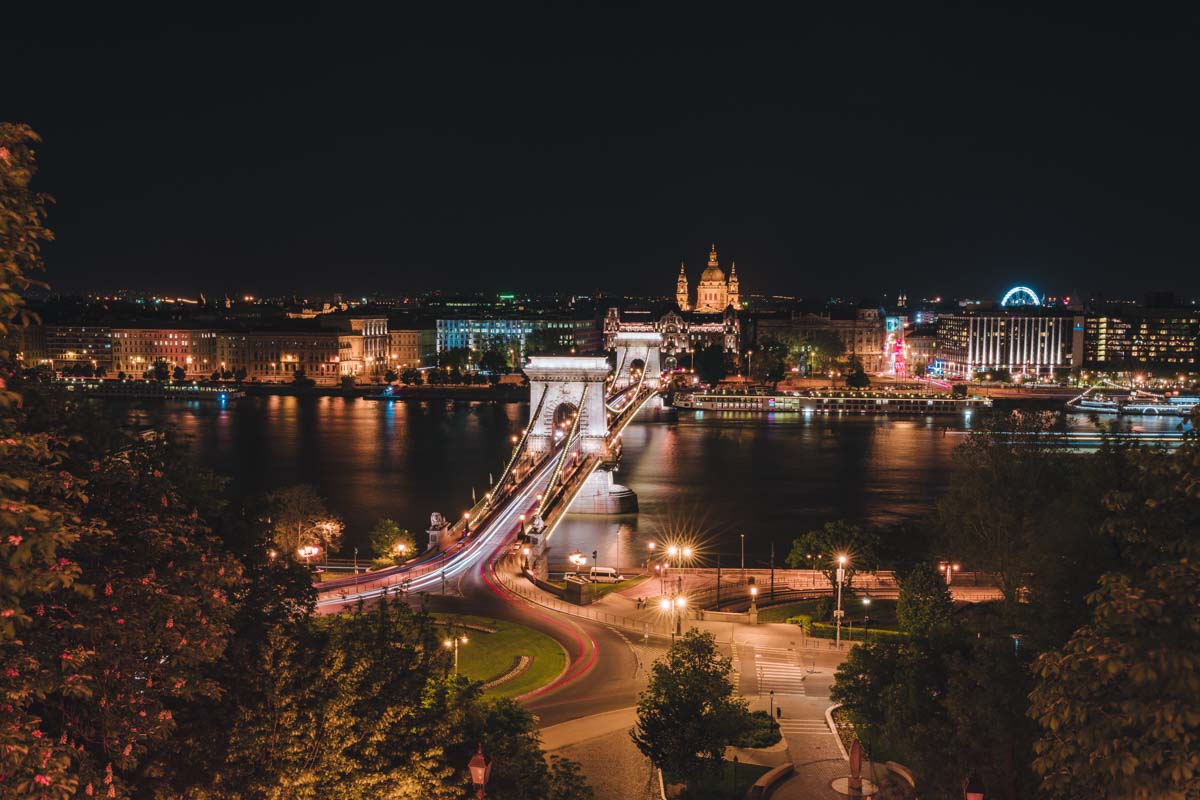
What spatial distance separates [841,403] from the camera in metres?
62.7

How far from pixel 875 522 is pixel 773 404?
35125 mm

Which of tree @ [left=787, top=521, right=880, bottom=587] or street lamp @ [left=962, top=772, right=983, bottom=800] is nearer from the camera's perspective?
street lamp @ [left=962, top=772, right=983, bottom=800]

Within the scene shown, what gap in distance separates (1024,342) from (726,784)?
3373 inches

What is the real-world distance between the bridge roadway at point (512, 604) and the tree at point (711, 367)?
45428 millimetres

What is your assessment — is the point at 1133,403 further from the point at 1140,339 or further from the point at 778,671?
the point at 778,671

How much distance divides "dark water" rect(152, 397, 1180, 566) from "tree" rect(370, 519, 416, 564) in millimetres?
3486

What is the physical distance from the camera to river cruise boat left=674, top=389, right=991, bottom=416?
6178 centimetres

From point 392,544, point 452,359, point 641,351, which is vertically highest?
point 641,351

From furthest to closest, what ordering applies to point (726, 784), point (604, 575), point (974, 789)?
point (604, 575)
point (726, 784)
point (974, 789)

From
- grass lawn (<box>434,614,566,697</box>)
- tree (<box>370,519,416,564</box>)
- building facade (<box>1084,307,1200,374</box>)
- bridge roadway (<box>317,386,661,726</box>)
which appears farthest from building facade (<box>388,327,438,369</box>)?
grass lawn (<box>434,614,566,697</box>)

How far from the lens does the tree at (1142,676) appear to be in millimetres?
4066

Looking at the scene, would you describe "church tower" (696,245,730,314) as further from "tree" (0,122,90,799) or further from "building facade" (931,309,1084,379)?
"tree" (0,122,90,799)

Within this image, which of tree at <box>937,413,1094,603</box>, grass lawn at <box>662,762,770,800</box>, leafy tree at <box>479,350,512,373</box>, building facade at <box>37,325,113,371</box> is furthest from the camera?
building facade at <box>37,325,113,371</box>

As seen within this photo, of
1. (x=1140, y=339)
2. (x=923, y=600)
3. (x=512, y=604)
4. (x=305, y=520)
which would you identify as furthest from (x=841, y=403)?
(x=923, y=600)
